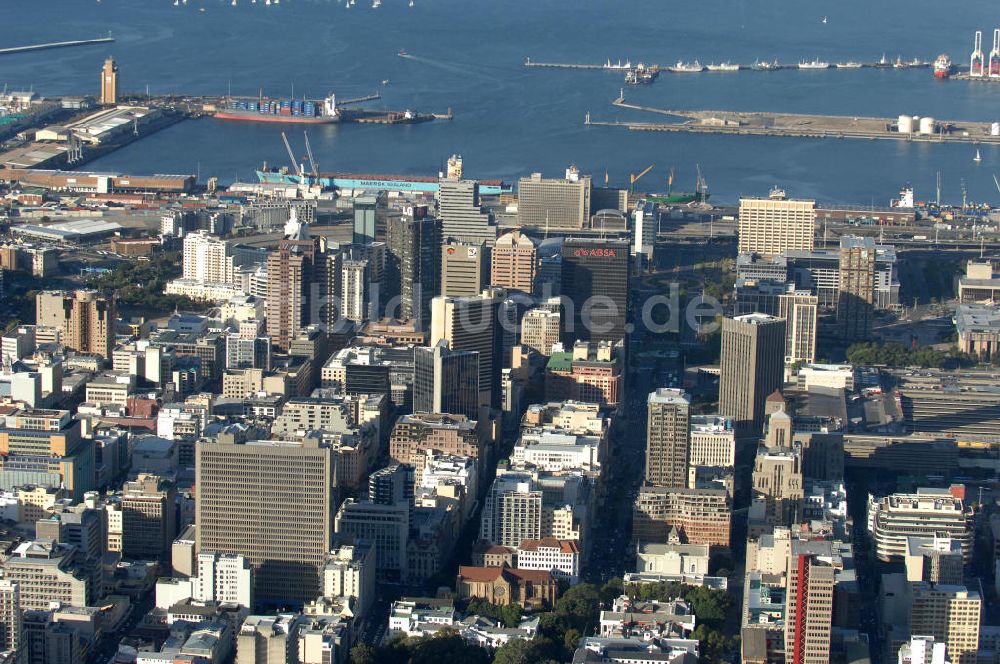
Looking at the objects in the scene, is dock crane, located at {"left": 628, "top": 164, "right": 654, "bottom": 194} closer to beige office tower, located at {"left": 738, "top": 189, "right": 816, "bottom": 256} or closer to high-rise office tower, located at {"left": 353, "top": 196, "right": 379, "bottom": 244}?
beige office tower, located at {"left": 738, "top": 189, "right": 816, "bottom": 256}

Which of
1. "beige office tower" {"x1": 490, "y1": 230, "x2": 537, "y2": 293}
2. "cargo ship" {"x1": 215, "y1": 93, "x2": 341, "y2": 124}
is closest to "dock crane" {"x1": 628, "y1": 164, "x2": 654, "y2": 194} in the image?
"cargo ship" {"x1": 215, "y1": 93, "x2": 341, "y2": 124}

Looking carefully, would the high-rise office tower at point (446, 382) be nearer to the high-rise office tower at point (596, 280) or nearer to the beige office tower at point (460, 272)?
the high-rise office tower at point (596, 280)

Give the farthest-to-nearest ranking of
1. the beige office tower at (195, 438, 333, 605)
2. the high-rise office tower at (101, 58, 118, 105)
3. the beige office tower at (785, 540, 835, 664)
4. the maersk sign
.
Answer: the high-rise office tower at (101, 58, 118, 105)
the maersk sign
the beige office tower at (195, 438, 333, 605)
the beige office tower at (785, 540, 835, 664)

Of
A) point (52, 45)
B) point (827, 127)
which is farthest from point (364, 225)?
point (52, 45)

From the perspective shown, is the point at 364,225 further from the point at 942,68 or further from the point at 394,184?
the point at 942,68

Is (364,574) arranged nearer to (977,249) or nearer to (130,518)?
(130,518)

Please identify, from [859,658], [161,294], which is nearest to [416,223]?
[161,294]

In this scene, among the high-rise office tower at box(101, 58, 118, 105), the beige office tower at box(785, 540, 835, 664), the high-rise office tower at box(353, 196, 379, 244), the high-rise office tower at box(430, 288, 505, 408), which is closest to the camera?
the beige office tower at box(785, 540, 835, 664)
